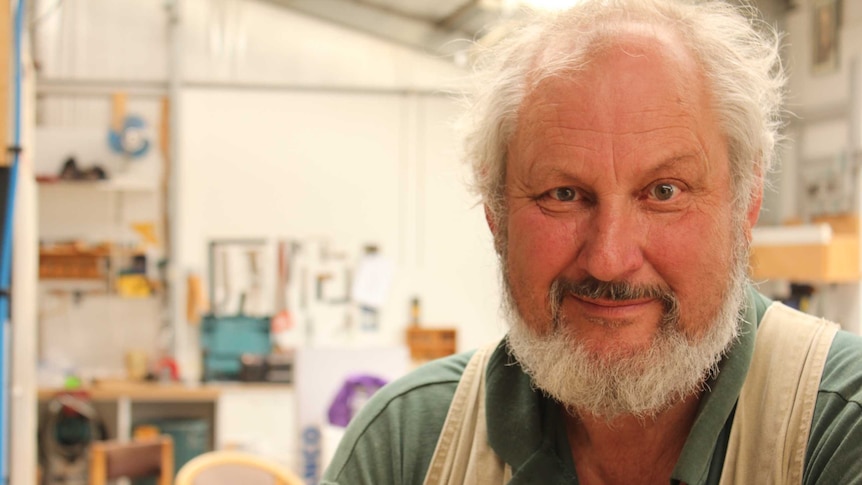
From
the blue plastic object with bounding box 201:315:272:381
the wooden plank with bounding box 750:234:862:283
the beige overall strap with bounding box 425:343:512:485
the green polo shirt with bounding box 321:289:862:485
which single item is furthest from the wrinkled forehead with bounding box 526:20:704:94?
the blue plastic object with bounding box 201:315:272:381

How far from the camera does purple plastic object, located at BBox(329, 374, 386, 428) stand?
3.32 m

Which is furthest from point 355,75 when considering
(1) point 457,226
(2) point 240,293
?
(2) point 240,293

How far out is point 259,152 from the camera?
6.47 m

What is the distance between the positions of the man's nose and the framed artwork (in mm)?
4578

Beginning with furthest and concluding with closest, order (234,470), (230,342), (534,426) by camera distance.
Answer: (230,342), (234,470), (534,426)

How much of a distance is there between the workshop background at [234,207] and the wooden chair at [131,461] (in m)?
2.03

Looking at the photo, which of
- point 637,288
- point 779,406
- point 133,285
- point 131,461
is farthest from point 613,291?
point 133,285

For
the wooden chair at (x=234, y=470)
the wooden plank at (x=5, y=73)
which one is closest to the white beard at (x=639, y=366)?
the wooden chair at (x=234, y=470)

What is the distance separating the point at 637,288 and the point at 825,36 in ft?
15.5

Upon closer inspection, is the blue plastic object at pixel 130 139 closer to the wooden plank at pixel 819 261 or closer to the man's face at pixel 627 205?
the wooden plank at pixel 819 261

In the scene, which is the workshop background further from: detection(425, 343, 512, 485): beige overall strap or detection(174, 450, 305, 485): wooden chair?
detection(425, 343, 512, 485): beige overall strap

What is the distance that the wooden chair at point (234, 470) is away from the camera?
2955 millimetres

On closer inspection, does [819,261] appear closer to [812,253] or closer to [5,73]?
[812,253]

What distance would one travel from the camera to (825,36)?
4.98m
